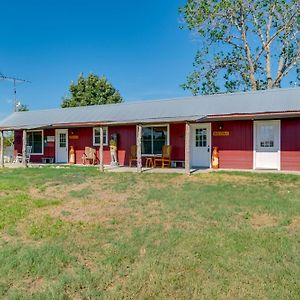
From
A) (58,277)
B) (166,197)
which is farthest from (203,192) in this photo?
(58,277)

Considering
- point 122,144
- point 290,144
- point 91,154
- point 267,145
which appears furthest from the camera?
point 91,154

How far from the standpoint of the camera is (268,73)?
2458 centimetres

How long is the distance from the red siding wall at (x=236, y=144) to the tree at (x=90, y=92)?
2462 cm

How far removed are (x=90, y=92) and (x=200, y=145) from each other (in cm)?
2495

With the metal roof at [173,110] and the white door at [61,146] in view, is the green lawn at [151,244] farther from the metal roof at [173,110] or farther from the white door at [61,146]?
the white door at [61,146]

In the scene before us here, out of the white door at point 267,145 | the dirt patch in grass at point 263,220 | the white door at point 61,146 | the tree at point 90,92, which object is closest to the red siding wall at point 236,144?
the white door at point 267,145

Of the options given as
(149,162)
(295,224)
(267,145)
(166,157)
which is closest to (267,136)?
(267,145)

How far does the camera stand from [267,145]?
13008 mm

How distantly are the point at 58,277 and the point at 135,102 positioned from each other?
1484 centimetres

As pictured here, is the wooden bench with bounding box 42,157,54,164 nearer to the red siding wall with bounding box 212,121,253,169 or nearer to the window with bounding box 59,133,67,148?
the window with bounding box 59,133,67,148

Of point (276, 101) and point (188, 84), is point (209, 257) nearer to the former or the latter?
point (276, 101)

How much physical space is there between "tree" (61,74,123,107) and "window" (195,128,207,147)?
77.6 ft

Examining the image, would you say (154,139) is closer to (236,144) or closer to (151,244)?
(236,144)

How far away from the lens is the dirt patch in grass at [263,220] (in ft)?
18.2
